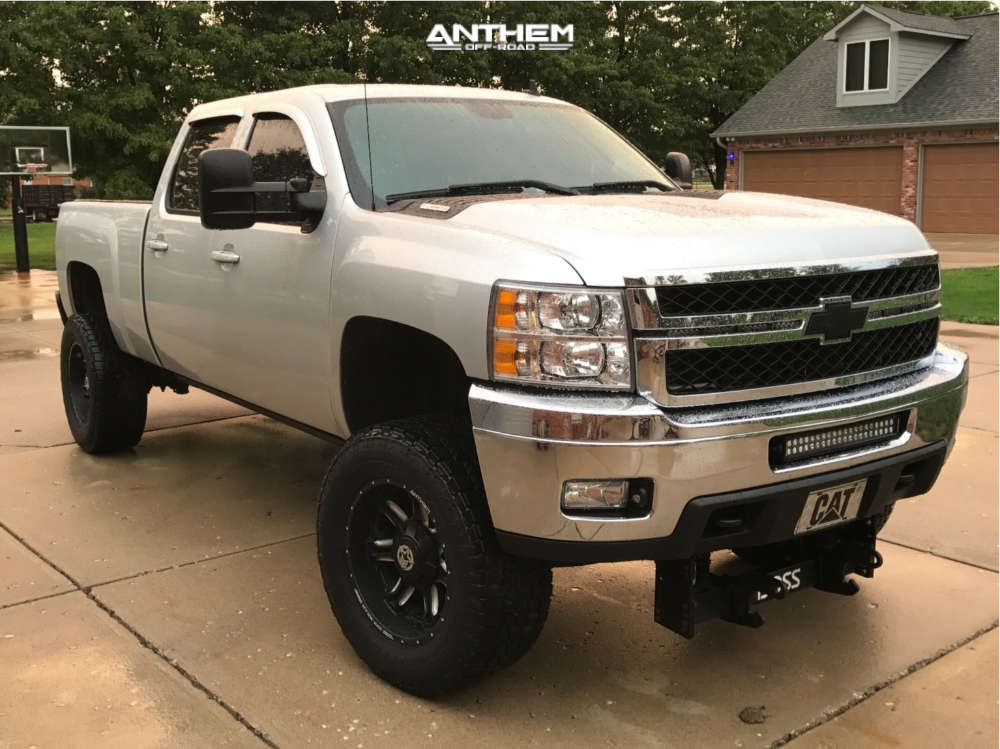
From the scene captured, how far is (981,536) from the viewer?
4867 mm

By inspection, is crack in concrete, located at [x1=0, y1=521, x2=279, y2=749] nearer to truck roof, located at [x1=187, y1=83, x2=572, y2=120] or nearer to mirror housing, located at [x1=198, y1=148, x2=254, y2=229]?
mirror housing, located at [x1=198, y1=148, x2=254, y2=229]

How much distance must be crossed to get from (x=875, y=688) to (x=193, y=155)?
3898 millimetres

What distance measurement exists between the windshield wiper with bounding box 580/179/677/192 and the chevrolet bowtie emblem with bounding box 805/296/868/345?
4.43 ft

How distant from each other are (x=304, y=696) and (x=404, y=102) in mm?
2333

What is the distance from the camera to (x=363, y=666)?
3592 mm

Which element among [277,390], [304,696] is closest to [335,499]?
[304,696]

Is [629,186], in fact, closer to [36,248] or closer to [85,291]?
[85,291]

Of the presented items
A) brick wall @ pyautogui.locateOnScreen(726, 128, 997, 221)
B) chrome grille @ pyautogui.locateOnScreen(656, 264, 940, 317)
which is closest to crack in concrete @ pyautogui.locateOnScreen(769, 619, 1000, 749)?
chrome grille @ pyautogui.locateOnScreen(656, 264, 940, 317)

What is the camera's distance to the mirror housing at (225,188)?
3.66 meters

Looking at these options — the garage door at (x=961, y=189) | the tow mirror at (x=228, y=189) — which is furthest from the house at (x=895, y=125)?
the tow mirror at (x=228, y=189)

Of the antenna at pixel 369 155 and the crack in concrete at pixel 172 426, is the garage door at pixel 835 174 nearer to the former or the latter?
the crack in concrete at pixel 172 426

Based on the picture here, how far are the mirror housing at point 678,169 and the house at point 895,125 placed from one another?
78.4ft

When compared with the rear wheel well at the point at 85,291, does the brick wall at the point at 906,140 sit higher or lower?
higher

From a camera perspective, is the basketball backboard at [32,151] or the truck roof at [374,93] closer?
the truck roof at [374,93]
